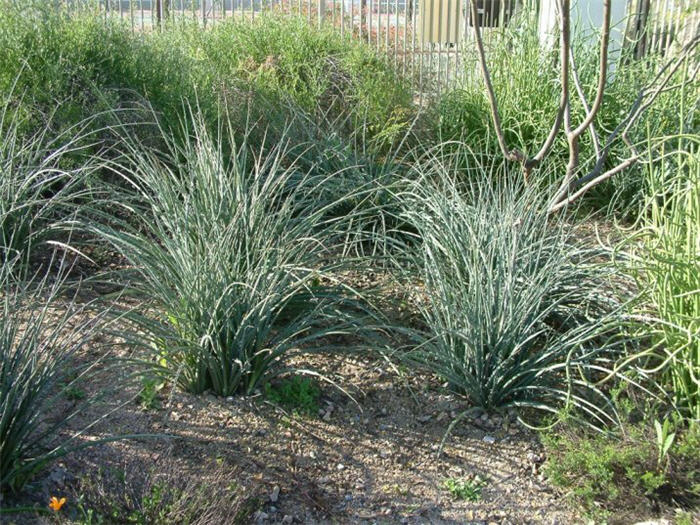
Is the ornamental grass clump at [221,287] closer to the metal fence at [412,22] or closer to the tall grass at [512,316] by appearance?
the tall grass at [512,316]

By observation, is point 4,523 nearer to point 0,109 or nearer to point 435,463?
point 435,463

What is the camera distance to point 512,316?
381cm

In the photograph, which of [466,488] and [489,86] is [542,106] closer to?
[489,86]

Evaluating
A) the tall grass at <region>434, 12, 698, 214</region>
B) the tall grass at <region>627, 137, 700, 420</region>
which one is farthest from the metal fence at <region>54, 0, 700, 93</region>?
the tall grass at <region>627, 137, 700, 420</region>

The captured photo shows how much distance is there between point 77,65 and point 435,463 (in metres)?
3.71

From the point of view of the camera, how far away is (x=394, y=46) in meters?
9.18

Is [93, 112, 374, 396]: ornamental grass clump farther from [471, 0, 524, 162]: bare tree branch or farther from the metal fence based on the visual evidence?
the metal fence

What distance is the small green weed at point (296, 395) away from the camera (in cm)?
377

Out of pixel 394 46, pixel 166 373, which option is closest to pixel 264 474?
pixel 166 373

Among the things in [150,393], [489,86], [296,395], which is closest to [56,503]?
[150,393]

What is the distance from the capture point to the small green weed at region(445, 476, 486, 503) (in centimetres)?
346

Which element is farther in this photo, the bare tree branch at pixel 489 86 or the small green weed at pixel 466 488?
the bare tree branch at pixel 489 86

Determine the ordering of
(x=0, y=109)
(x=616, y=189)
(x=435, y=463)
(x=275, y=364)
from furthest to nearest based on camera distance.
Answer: (x=616, y=189), (x=0, y=109), (x=275, y=364), (x=435, y=463)

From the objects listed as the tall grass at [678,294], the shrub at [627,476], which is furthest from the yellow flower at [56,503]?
the tall grass at [678,294]
